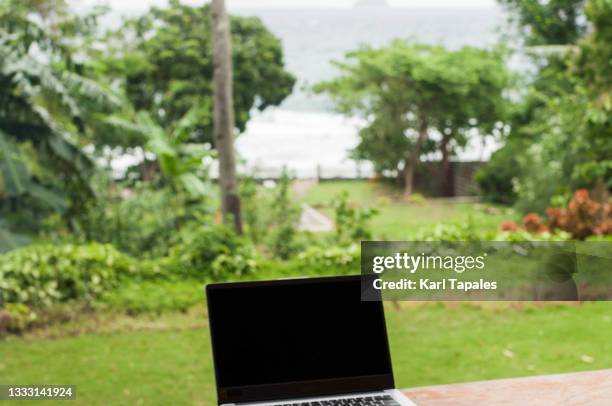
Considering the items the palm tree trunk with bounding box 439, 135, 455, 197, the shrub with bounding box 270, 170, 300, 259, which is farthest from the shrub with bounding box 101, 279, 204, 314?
the palm tree trunk with bounding box 439, 135, 455, 197

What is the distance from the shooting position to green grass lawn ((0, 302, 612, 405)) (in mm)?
2926

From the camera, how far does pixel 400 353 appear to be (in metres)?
3.26

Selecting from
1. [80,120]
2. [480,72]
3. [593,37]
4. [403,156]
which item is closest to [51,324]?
[80,120]

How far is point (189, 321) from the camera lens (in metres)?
3.64

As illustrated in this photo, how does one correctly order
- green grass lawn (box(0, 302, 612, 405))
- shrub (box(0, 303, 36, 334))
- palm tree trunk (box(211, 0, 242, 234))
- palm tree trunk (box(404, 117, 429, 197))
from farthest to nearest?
palm tree trunk (box(404, 117, 429, 197))
palm tree trunk (box(211, 0, 242, 234))
shrub (box(0, 303, 36, 334))
green grass lawn (box(0, 302, 612, 405))

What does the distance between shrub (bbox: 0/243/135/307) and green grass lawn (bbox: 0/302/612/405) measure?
0.34m

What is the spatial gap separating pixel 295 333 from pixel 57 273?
2988 mm

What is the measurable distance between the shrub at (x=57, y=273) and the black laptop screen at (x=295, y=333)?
9.32 feet

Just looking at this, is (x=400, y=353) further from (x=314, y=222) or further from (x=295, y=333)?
(x=314, y=222)

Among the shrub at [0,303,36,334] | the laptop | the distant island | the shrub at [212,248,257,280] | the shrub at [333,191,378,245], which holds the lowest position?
the shrub at [0,303,36,334]

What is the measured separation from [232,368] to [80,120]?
3.84 metres

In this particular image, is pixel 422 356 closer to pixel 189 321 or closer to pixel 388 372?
pixel 189 321

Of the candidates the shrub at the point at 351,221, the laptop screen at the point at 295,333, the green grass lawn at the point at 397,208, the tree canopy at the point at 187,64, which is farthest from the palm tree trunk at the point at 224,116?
the laptop screen at the point at 295,333

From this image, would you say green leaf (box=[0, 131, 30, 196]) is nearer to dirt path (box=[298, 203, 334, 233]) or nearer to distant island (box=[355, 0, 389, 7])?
dirt path (box=[298, 203, 334, 233])
